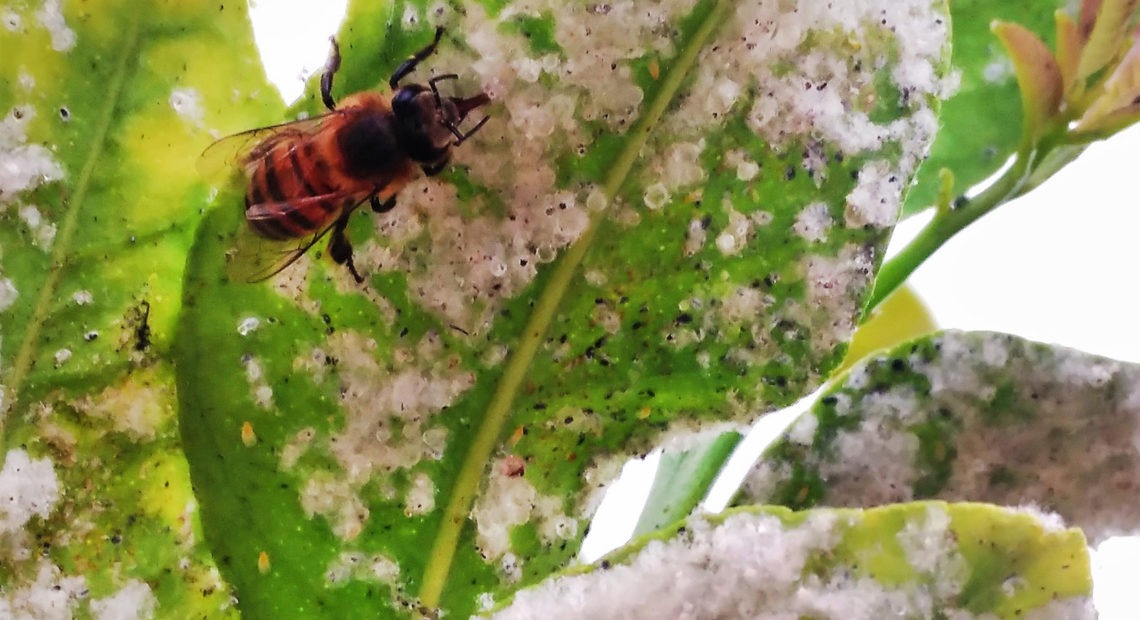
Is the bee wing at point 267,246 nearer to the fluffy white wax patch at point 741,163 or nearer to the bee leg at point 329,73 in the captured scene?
the bee leg at point 329,73

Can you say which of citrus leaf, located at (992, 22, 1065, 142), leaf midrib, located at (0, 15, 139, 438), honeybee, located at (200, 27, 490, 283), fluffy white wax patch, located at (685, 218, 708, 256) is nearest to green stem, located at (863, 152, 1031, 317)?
citrus leaf, located at (992, 22, 1065, 142)

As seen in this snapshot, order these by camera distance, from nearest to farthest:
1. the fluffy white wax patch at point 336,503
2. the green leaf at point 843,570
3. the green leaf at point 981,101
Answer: the green leaf at point 843,570, the fluffy white wax patch at point 336,503, the green leaf at point 981,101

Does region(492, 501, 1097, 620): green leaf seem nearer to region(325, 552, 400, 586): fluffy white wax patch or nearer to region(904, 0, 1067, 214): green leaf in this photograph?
region(325, 552, 400, 586): fluffy white wax patch

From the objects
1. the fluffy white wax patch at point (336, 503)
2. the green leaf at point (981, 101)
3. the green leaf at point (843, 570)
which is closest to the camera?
the green leaf at point (843, 570)

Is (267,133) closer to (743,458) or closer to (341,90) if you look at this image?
(341,90)

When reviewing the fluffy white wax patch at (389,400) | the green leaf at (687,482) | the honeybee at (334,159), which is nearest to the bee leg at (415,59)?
the honeybee at (334,159)

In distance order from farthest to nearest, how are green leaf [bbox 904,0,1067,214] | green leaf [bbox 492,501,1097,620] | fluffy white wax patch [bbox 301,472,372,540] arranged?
green leaf [bbox 904,0,1067,214]
fluffy white wax patch [bbox 301,472,372,540]
green leaf [bbox 492,501,1097,620]
